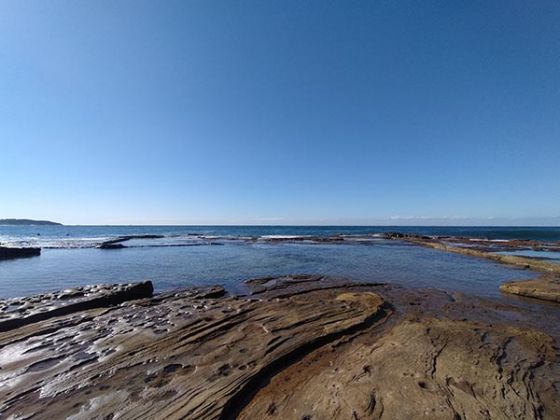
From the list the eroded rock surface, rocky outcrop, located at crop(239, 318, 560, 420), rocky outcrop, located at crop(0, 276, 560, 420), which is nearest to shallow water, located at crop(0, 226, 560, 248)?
the eroded rock surface

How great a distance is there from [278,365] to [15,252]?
30.5m

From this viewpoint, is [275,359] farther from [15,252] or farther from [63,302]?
[15,252]

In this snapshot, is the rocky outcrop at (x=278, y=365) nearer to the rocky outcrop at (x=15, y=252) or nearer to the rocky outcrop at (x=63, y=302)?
the rocky outcrop at (x=63, y=302)

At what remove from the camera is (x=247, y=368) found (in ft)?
15.7

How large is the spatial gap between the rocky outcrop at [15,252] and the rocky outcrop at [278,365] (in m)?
23.2

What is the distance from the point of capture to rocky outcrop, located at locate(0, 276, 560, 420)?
3768 millimetres

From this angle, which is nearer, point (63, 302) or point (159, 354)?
point (159, 354)

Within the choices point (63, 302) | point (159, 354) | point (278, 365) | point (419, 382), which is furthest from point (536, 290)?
point (63, 302)

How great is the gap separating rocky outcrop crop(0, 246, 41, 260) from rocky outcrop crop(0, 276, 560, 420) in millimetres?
23164

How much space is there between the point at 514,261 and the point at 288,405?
24.5m

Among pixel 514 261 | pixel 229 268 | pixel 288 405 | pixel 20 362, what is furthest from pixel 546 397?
pixel 514 261

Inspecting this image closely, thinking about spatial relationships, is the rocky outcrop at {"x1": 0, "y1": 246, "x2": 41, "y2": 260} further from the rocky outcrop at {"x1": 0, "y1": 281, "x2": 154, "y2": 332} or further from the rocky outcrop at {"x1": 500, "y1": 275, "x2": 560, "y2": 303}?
the rocky outcrop at {"x1": 500, "y1": 275, "x2": 560, "y2": 303}

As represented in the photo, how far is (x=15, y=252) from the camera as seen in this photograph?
78.6 feet

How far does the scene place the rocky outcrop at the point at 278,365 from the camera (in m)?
3.77
